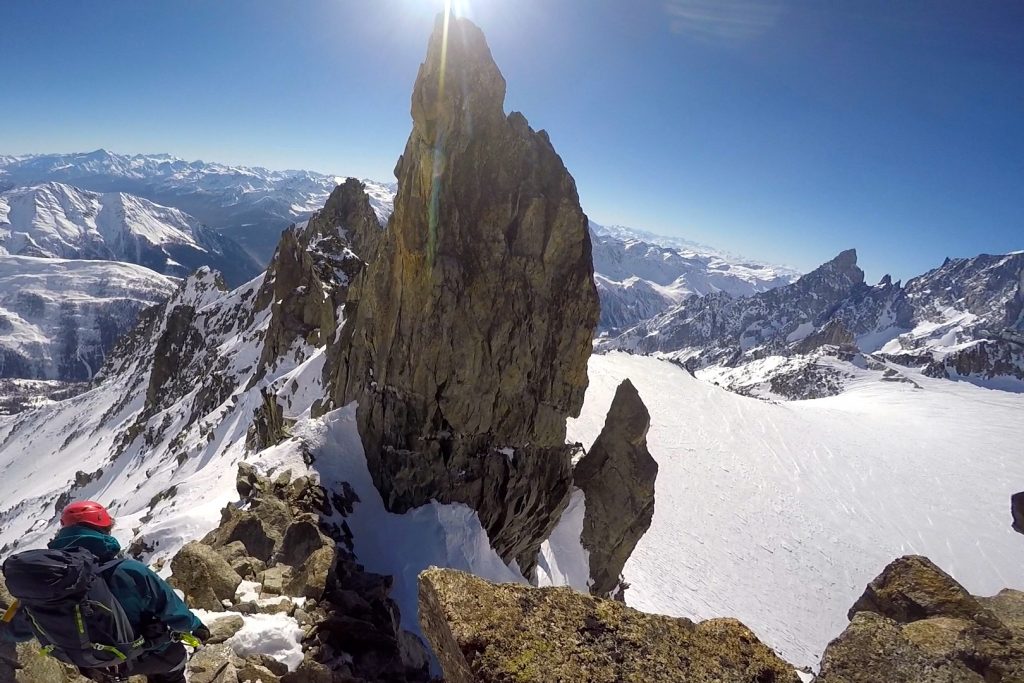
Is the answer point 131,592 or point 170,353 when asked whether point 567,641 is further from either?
point 170,353

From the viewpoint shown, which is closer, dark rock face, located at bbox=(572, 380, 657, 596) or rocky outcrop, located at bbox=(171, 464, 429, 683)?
rocky outcrop, located at bbox=(171, 464, 429, 683)

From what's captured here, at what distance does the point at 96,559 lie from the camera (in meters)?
6.30

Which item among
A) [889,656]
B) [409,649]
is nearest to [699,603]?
[409,649]

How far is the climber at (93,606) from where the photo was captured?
5.71 m

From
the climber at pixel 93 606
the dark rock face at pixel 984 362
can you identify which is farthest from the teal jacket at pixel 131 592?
the dark rock face at pixel 984 362

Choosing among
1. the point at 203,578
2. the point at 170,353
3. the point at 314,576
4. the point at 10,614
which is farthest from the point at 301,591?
the point at 170,353

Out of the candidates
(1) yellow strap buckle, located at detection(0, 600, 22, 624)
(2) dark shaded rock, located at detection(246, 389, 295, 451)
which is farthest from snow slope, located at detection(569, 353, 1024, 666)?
(1) yellow strap buckle, located at detection(0, 600, 22, 624)

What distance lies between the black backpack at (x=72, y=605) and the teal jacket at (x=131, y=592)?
162 millimetres

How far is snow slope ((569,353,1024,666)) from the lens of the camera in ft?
146

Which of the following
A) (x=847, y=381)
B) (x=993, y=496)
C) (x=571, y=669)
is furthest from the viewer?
(x=847, y=381)

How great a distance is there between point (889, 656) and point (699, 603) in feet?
134

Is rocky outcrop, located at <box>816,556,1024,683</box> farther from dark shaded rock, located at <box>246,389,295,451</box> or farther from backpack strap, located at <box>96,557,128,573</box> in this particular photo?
dark shaded rock, located at <box>246,389,295,451</box>

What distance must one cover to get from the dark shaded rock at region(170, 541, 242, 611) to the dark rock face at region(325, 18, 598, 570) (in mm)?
9871

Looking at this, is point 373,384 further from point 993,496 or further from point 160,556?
point 993,496
